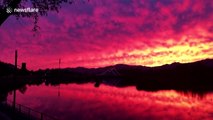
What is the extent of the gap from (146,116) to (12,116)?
111ft

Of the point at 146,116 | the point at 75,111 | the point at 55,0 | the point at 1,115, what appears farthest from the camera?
the point at 75,111

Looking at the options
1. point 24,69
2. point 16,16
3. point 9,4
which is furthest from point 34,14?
point 24,69

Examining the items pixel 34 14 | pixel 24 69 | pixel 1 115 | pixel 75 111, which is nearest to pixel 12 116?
pixel 1 115

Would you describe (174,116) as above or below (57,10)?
below

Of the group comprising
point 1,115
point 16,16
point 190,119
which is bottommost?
point 190,119

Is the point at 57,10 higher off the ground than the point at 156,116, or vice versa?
the point at 57,10

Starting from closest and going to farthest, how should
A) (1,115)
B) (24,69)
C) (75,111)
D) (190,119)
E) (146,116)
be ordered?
(1,115)
(190,119)
(146,116)
(75,111)
(24,69)

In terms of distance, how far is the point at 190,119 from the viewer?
6141 cm

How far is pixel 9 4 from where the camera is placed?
15016 mm

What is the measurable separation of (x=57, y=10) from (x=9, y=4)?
2.38 meters

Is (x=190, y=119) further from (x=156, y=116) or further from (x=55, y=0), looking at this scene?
(x=55, y=0)

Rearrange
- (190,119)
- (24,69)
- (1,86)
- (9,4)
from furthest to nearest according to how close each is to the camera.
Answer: (24,69), (1,86), (190,119), (9,4)

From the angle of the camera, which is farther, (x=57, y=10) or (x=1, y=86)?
(x=1, y=86)

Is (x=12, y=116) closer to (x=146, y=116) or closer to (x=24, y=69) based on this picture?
(x=146, y=116)
